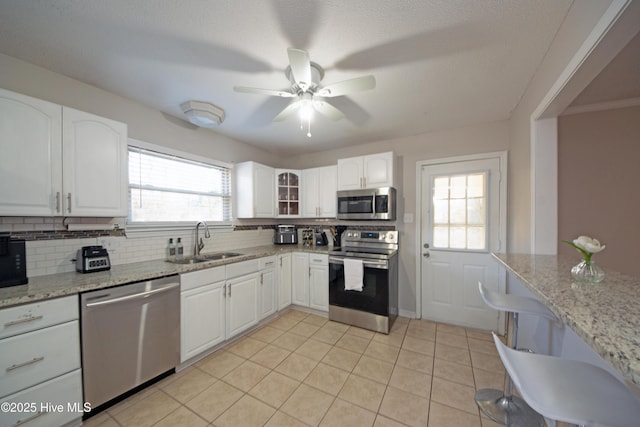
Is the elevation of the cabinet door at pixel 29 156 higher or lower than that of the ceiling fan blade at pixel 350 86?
lower

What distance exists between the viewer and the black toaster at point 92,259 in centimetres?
179

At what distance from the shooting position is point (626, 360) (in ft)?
1.60

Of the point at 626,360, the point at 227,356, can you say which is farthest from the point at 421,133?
the point at 227,356

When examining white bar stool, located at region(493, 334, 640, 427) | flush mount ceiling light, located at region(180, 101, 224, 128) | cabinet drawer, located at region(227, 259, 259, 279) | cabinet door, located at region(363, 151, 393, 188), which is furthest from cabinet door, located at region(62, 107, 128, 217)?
white bar stool, located at region(493, 334, 640, 427)

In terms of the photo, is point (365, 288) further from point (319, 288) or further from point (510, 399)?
point (510, 399)

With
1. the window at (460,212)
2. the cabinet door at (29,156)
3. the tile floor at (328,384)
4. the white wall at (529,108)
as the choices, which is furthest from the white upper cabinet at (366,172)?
the cabinet door at (29,156)

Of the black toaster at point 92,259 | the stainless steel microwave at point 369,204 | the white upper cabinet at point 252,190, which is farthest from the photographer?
the white upper cabinet at point 252,190

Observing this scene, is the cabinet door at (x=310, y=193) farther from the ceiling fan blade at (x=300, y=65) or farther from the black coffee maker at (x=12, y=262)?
the black coffee maker at (x=12, y=262)

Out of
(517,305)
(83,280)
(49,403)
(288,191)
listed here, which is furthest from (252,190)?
(517,305)

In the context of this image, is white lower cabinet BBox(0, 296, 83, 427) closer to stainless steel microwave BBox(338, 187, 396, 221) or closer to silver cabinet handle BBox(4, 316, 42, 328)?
silver cabinet handle BBox(4, 316, 42, 328)

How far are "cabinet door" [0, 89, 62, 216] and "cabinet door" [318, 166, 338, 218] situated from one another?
2.66 metres

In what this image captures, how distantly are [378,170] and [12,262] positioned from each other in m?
3.26

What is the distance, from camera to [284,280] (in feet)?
10.4

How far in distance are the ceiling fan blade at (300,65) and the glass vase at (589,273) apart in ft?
5.89
